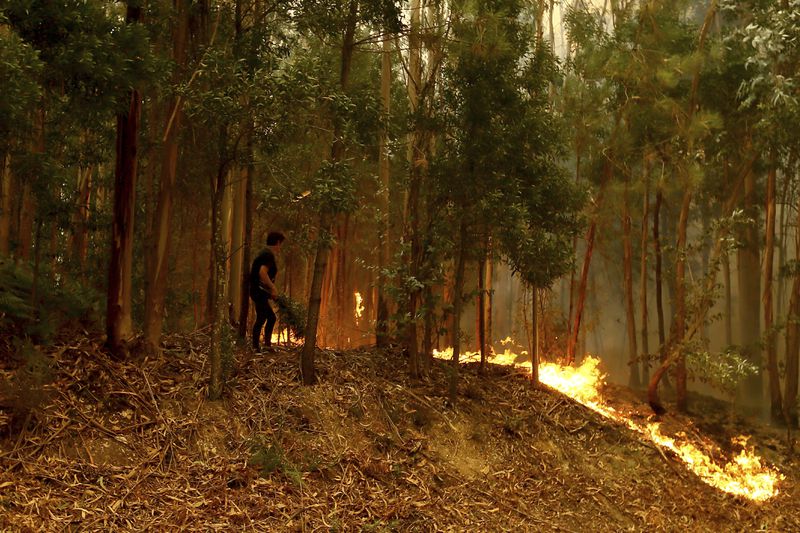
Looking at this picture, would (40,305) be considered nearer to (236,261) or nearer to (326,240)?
(326,240)

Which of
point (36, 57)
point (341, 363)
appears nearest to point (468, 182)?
point (341, 363)

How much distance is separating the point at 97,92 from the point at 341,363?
482cm

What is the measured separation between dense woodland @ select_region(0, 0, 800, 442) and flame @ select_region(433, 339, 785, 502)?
108cm

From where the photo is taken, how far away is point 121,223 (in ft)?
22.2

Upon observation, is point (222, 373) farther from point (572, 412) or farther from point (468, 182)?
point (572, 412)

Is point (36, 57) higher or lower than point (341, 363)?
higher

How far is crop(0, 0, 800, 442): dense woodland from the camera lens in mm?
6379

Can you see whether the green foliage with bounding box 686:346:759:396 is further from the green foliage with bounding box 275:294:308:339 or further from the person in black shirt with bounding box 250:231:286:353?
the person in black shirt with bounding box 250:231:286:353

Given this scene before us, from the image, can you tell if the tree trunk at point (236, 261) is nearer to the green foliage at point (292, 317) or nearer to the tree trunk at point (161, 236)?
the green foliage at point (292, 317)

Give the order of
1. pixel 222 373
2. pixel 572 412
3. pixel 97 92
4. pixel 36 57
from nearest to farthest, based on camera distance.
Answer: pixel 36 57 < pixel 97 92 < pixel 222 373 < pixel 572 412

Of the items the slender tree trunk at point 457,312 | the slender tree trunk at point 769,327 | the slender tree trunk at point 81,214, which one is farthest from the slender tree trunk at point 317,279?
the slender tree trunk at point 769,327

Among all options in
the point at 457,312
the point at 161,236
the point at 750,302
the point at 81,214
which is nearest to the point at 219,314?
the point at 161,236

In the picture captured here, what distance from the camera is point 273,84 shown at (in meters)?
6.36

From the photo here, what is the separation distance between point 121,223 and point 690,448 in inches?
376
